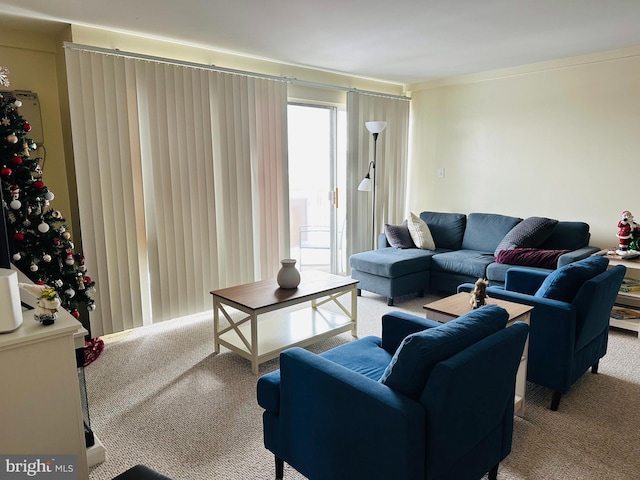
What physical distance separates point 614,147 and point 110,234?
4.79m

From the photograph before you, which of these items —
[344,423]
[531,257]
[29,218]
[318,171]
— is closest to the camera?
[344,423]

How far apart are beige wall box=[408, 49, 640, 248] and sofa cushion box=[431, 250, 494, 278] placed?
3.01 feet

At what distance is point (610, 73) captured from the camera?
4297 millimetres

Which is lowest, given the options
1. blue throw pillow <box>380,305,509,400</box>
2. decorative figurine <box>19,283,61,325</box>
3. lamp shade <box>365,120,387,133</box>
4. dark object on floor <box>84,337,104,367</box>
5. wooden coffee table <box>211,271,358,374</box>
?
dark object on floor <box>84,337,104,367</box>

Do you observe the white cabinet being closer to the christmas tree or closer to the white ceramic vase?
the christmas tree

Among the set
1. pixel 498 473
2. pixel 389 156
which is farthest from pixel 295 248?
pixel 498 473

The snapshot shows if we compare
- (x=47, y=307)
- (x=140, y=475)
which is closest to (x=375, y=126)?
(x=47, y=307)

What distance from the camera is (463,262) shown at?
4492 mm

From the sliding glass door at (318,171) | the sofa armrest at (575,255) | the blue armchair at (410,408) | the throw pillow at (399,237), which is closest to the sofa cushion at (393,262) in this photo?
the throw pillow at (399,237)

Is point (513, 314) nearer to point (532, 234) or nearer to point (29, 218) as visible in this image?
point (532, 234)

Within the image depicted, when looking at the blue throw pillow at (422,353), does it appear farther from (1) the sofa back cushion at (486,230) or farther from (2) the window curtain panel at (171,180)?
(1) the sofa back cushion at (486,230)

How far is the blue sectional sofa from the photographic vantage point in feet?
13.8

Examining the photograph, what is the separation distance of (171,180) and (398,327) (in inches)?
99.5

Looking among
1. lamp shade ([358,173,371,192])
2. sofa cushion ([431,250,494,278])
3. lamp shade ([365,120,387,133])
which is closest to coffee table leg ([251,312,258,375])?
sofa cushion ([431,250,494,278])
